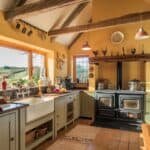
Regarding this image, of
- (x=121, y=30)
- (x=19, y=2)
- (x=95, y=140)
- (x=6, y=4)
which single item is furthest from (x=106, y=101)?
(x=6, y=4)

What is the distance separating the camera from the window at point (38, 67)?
15.5 feet

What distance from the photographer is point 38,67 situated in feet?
16.2

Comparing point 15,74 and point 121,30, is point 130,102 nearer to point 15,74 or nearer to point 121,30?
point 121,30

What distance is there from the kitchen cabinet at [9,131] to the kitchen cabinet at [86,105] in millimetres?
2862

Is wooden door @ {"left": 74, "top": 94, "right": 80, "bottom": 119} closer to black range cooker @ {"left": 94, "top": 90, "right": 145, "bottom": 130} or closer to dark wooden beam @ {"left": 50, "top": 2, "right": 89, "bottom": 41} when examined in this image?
black range cooker @ {"left": 94, "top": 90, "right": 145, "bottom": 130}

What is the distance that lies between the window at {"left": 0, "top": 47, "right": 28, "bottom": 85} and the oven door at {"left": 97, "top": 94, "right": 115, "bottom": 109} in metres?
2.02

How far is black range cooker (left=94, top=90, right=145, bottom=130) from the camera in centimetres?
434

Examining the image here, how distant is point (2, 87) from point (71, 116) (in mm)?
2028

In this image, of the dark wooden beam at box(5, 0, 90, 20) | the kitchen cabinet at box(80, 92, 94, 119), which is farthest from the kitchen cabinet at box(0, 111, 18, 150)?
the kitchen cabinet at box(80, 92, 94, 119)

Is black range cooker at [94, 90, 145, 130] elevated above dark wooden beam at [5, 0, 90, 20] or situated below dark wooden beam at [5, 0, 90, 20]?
below

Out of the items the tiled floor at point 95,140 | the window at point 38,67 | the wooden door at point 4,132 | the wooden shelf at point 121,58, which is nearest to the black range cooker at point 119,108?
the tiled floor at point 95,140

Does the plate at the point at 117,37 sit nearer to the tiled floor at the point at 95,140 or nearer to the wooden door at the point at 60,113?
the wooden door at the point at 60,113

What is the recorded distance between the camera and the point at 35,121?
2.92 m

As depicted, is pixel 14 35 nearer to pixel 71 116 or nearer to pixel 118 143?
pixel 71 116
